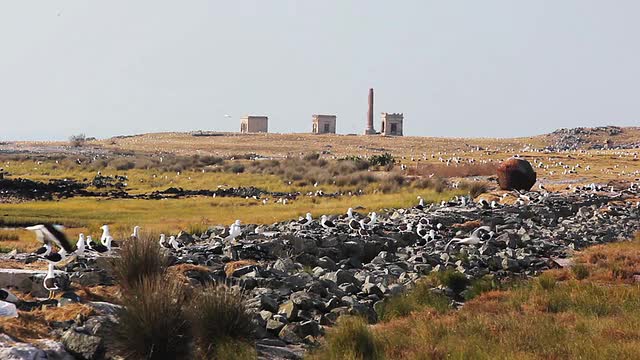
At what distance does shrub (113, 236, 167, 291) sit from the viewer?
10969 millimetres

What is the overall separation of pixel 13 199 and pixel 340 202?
1533cm

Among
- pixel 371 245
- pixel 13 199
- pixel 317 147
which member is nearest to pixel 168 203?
pixel 13 199

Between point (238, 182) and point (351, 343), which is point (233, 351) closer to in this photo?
point (351, 343)

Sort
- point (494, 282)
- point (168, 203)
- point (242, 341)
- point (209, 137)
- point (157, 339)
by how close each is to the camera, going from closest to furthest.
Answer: point (157, 339)
point (242, 341)
point (494, 282)
point (168, 203)
point (209, 137)

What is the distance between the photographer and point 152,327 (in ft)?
28.1

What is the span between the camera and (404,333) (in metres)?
10.5

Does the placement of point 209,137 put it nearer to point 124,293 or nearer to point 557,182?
point 557,182

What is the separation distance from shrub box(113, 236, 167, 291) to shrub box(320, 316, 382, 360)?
2.86 metres

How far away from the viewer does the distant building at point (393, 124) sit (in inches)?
4783

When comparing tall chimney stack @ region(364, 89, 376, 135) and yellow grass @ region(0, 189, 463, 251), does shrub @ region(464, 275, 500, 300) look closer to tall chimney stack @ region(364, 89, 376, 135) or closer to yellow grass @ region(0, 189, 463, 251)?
yellow grass @ region(0, 189, 463, 251)

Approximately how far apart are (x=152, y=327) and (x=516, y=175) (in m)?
31.0

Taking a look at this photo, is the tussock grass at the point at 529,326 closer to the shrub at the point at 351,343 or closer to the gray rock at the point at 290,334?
the shrub at the point at 351,343

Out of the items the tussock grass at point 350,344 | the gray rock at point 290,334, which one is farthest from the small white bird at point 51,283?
the tussock grass at point 350,344

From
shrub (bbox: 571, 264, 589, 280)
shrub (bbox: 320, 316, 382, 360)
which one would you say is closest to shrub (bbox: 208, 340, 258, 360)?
shrub (bbox: 320, 316, 382, 360)
